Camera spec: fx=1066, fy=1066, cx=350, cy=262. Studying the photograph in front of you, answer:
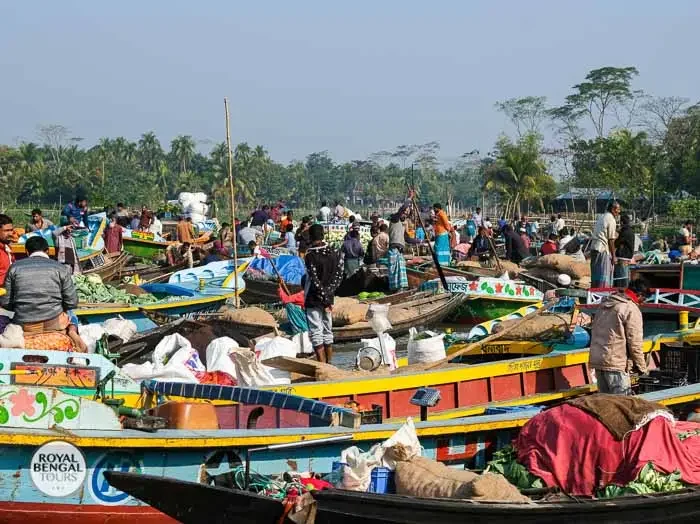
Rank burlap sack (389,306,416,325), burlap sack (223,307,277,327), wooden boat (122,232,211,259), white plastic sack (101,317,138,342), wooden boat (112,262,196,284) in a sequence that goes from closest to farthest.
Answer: white plastic sack (101,317,138,342), burlap sack (223,307,277,327), burlap sack (389,306,416,325), wooden boat (112,262,196,284), wooden boat (122,232,211,259)

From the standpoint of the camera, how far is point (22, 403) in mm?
6492

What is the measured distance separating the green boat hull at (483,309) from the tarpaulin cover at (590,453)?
424 inches

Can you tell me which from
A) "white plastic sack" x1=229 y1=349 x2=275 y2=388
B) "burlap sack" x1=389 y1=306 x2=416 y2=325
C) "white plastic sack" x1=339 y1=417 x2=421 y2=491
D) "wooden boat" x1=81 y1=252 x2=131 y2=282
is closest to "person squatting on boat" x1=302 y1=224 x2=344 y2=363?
"white plastic sack" x1=229 y1=349 x2=275 y2=388

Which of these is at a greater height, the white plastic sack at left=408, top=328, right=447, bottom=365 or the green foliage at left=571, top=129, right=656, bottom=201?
the green foliage at left=571, top=129, right=656, bottom=201

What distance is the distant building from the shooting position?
45.2m

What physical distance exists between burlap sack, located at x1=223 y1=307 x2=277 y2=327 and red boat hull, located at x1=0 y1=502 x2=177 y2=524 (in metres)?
6.73

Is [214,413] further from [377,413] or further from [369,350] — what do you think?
[369,350]

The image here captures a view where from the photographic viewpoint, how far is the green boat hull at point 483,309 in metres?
17.0

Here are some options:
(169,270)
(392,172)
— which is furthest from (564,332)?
(392,172)

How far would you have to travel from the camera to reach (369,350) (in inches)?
361

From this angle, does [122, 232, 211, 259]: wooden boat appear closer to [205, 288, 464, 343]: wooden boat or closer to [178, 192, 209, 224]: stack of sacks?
[205, 288, 464, 343]: wooden boat

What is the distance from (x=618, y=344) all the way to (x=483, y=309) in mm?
9127

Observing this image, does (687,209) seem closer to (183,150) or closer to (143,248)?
(143,248)

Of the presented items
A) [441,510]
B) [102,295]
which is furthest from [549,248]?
[441,510]
